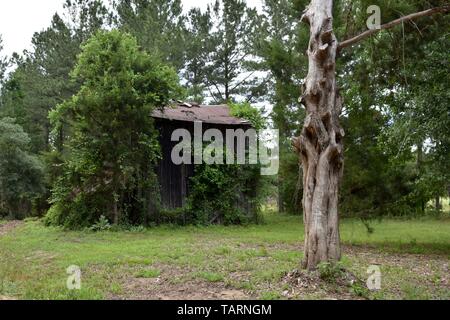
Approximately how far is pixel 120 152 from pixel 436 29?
39.9 feet

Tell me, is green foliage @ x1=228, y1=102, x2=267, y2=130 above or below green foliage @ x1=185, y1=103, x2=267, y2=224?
above

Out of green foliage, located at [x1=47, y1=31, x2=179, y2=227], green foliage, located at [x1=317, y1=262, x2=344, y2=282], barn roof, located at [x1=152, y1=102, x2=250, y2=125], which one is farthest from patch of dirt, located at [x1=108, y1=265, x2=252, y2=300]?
barn roof, located at [x1=152, y1=102, x2=250, y2=125]

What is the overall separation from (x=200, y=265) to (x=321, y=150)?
3745mm

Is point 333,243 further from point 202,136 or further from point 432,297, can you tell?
point 202,136

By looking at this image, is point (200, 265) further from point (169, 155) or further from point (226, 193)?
point (169, 155)

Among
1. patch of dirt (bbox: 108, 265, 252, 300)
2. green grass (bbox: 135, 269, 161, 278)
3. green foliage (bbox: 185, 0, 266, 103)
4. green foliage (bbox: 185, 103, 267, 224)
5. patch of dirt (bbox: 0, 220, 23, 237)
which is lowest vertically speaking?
patch of dirt (bbox: 0, 220, 23, 237)

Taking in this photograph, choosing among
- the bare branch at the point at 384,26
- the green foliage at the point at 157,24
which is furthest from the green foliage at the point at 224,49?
the bare branch at the point at 384,26

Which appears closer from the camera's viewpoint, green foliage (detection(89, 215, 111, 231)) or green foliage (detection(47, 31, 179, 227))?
green foliage (detection(89, 215, 111, 231))

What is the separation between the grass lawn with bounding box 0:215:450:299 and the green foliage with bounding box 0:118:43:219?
10871mm

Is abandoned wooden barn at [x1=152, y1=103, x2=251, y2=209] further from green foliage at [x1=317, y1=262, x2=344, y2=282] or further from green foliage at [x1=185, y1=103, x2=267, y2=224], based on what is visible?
green foliage at [x1=317, y1=262, x2=344, y2=282]

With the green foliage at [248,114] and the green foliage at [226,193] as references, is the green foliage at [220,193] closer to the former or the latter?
the green foliage at [226,193]

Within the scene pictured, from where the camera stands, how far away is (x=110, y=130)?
1917cm

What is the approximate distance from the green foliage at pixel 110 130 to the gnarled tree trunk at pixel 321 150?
10.7 meters

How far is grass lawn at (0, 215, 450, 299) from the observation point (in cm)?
802
